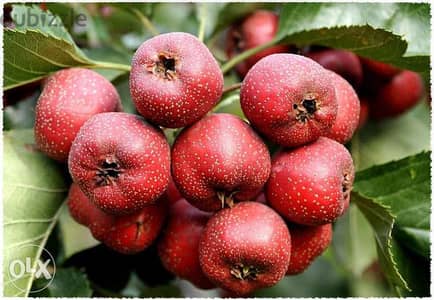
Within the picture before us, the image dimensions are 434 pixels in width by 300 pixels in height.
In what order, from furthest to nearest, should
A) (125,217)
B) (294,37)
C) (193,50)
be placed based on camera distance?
1. (294,37)
2. (125,217)
3. (193,50)

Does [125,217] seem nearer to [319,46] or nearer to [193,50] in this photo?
[193,50]

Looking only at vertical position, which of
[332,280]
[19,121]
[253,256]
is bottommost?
[332,280]

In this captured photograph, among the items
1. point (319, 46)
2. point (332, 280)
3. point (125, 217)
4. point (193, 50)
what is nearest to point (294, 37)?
point (319, 46)

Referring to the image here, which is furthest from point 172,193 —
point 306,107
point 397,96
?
point 397,96

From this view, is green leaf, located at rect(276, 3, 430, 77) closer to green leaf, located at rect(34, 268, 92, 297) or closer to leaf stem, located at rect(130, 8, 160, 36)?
leaf stem, located at rect(130, 8, 160, 36)

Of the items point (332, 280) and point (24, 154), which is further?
point (332, 280)

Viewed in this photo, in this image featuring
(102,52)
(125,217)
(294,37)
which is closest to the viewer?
(125,217)

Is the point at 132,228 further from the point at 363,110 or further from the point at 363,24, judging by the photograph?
the point at 363,110
